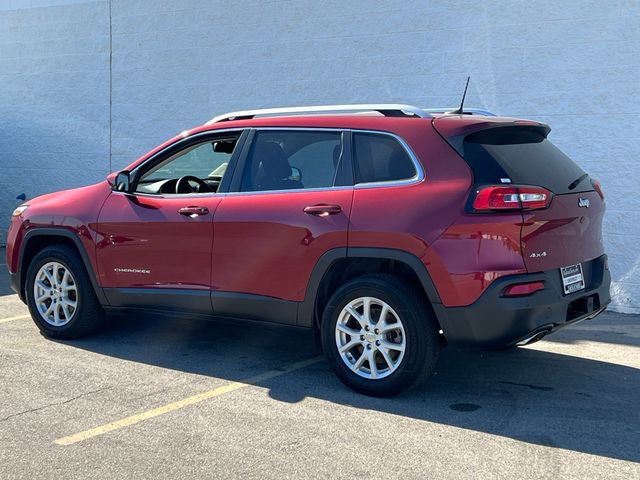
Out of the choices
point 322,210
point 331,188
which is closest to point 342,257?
point 322,210

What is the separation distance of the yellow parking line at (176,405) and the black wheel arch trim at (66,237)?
1.56m

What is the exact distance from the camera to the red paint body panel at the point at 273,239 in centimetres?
534

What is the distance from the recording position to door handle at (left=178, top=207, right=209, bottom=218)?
590 centimetres

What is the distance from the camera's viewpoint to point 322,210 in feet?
17.6

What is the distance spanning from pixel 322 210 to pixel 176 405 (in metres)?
1.53

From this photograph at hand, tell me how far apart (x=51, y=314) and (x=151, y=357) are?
42.5 inches

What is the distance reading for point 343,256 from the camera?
5.28m

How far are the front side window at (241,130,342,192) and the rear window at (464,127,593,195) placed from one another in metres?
0.96

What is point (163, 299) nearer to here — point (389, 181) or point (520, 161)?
point (389, 181)

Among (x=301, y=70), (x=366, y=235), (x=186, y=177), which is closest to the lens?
(x=366, y=235)

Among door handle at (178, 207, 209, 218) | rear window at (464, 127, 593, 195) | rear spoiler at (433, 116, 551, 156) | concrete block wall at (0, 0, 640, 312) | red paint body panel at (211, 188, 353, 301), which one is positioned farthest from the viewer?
concrete block wall at (0, 0, 640, 312)

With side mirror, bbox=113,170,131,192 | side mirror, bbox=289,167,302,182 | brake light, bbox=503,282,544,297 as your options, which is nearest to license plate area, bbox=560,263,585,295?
brake light, bbox=503,282,544,297

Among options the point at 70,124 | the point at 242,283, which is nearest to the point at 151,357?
the point at 242,283

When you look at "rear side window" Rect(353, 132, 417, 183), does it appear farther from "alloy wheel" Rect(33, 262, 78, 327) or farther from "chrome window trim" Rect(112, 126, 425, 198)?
"alloy wheel" Rect(33, 262, 78, 327)
